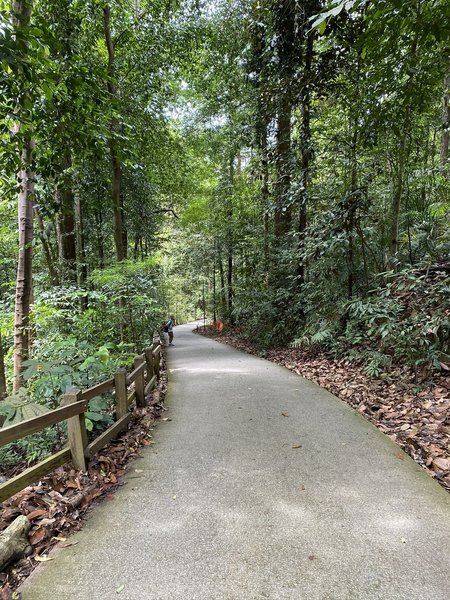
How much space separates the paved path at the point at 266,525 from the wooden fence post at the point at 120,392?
23.7 inches

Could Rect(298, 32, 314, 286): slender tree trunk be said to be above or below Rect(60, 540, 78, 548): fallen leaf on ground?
above

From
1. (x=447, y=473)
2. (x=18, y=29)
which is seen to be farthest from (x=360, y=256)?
(x=18, y=29)

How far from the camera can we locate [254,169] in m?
10.9

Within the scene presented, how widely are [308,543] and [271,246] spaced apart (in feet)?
33.1

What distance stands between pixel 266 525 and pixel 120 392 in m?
2.49

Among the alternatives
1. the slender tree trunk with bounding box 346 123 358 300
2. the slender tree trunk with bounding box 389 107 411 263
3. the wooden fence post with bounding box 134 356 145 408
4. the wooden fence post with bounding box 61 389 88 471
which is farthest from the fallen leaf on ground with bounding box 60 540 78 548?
the slender tree trunk with bounding box 346 123 358 300

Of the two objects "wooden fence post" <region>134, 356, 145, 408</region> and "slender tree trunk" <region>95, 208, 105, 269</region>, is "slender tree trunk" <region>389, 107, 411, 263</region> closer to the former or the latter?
"wooden fence post" <region>134, 356, 145, 408</region>

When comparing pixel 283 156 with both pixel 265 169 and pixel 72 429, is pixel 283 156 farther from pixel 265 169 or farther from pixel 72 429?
pixel 72 429

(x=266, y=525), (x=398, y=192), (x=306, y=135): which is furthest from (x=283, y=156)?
(x=266, y=525)

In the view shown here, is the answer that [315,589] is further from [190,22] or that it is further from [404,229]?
[190,22]

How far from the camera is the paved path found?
2086 millimetres

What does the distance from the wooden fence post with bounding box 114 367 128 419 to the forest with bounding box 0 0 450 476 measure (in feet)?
1.21

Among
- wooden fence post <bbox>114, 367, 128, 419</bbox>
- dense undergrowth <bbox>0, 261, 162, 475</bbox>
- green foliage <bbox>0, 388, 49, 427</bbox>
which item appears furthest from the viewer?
wooden fence post <bbox>114, 367, 128, 419</bbox>

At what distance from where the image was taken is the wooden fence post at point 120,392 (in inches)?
170
